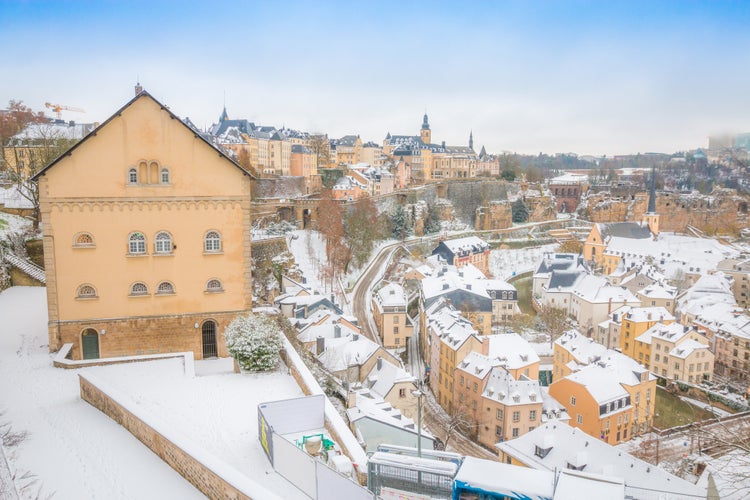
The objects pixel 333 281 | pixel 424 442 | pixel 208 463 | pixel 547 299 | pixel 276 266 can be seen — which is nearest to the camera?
pixel 208 463

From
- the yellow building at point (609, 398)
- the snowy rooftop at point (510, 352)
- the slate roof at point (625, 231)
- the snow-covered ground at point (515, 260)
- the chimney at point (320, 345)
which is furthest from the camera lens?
the slate roof at point (625, 231)

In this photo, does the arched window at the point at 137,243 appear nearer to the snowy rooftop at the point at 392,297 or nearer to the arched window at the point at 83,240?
the arched window at the point at 83,240

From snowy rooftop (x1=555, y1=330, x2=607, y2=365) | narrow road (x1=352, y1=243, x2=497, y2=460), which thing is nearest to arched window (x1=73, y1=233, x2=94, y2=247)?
narrow road (x1=352, y1=243, x2=497, y2=460)

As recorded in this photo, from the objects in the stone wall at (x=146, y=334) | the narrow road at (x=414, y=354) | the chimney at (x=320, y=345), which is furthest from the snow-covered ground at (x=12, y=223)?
the narrow road at (x=414, y=354)

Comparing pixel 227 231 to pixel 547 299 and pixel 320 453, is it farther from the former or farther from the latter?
pixel 547 299

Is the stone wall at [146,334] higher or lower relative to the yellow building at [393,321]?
higher

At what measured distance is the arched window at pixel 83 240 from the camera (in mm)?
15680

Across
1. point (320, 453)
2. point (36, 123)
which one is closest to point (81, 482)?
point (320, 453)

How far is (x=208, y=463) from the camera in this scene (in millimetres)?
8734

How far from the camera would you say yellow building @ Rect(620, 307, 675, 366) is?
37.3 metres

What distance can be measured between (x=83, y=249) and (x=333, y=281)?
28.6 metres

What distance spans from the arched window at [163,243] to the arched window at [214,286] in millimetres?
1559

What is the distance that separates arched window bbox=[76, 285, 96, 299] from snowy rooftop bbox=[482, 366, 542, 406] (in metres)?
18.0

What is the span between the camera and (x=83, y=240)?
15.8 meters
